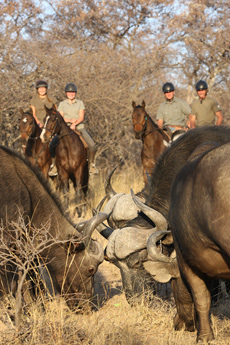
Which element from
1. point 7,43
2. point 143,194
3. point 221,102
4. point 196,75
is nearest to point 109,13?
point 196,75

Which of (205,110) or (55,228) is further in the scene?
(205,110)

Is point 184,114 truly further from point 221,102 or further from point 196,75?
point 196,75

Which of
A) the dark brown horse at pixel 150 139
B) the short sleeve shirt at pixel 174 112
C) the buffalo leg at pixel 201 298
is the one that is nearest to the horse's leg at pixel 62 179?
the dark brown horse at pixel 150 139

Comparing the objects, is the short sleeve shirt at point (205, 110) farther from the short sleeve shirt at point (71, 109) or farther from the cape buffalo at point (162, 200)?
the cape buffalo at point (162, 200)

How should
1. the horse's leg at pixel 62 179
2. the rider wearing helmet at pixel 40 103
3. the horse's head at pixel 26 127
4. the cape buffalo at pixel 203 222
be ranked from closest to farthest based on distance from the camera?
the cape buffalo at pixel 203 222 → the horse's head at pixel 26 127 → the horse's leg at pixel 62 179 → the rider wearing helmet at pixel 40 103

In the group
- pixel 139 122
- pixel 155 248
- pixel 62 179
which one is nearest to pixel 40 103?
pixel 62 179

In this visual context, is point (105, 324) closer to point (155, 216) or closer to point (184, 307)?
point (184, 307)

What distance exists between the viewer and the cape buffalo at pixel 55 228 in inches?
215

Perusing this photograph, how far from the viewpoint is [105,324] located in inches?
191

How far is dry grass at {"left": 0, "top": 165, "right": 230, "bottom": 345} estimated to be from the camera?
4.00 meters

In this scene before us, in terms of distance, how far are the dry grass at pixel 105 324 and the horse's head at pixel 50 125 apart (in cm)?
605

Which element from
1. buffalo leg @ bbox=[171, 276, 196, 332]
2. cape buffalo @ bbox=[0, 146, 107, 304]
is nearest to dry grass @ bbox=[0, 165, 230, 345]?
buffalo leg @ bbox=[171, 276, 196, 332]

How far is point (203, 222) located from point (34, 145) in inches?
365

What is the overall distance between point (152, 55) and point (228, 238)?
1829 centimetres
